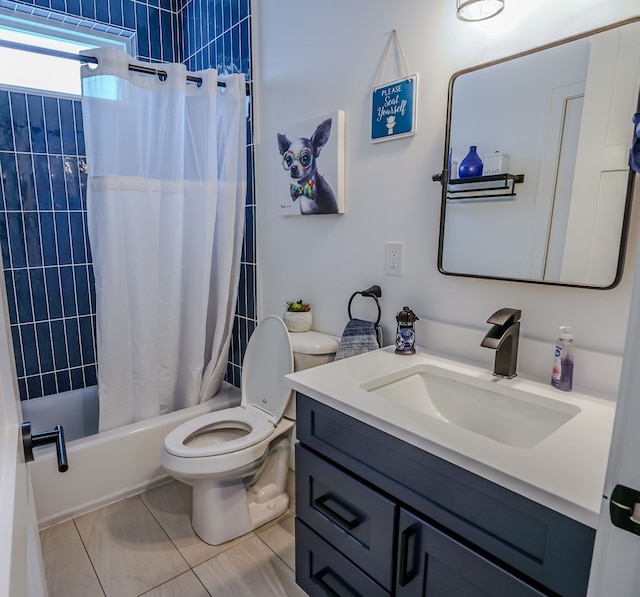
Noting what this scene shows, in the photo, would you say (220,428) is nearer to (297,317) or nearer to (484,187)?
(297,317)

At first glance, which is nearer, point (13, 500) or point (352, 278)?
point (13, 500)

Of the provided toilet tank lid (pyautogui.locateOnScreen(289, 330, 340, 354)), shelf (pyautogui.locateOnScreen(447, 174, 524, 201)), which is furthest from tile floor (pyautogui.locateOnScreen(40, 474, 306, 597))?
shelf (pyautogui.locateOnScreen(447, 174, 524, 201))

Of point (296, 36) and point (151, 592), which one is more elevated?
point (296, 36)

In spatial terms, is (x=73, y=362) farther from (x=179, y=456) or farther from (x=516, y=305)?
(x=516, y=305)

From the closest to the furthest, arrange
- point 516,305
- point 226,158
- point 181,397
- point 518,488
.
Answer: point 518,488
point 516,305
point 226,158
point 181,397

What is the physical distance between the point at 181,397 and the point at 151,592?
36.4 inches

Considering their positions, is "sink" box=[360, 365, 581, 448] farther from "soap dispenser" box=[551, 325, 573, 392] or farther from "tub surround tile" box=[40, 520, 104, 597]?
"tub surround tile" box=[40, 520, 104, 597]

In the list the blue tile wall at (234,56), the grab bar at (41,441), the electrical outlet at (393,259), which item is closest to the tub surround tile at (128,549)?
the blue tile wall at (234,56)

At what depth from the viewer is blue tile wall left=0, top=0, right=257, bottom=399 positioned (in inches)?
87.0

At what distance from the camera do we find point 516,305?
1.27 metres

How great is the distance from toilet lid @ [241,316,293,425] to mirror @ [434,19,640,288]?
800mm

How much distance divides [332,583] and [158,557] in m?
0.80

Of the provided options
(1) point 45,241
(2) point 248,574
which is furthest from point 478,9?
(1) point 45,241

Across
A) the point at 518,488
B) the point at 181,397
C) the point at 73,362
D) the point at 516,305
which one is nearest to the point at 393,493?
the point at 518,488
